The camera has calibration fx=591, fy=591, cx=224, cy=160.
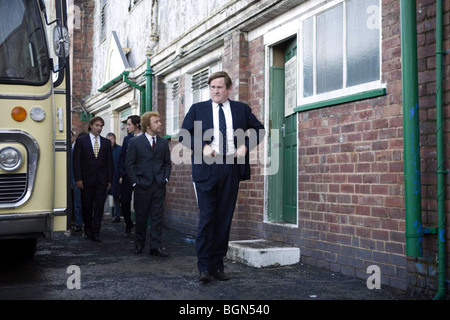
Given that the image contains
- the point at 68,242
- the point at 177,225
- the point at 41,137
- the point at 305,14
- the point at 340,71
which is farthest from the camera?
the point at 177,225

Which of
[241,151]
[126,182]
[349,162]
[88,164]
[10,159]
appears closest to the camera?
[10,159]

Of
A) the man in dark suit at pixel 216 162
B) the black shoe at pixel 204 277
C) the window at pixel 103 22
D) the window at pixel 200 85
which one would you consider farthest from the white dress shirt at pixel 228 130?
the window at pixel 103 22

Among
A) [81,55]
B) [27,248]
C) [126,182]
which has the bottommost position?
[27,248]

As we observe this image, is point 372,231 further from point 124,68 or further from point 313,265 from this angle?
point 124,68

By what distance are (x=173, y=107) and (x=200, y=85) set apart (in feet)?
5.30

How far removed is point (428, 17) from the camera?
5.06 m

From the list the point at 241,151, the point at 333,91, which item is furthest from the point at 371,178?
the point at 241,151

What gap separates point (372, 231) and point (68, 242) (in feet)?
16.7

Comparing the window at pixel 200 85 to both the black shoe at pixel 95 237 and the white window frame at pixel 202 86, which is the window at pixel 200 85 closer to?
the white window frame at pixel 202 86

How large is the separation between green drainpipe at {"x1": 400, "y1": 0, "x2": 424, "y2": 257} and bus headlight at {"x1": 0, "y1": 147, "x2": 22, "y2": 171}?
339cm

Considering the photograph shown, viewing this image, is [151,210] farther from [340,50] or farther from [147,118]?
[340,50]

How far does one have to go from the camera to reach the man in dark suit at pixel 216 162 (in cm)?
542

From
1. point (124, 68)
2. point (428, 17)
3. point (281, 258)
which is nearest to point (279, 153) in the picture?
point (281, 258)

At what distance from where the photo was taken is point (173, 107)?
12.2 meters
